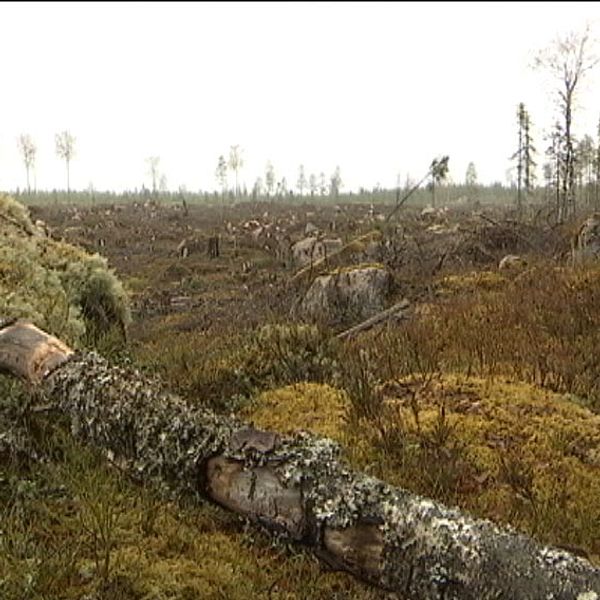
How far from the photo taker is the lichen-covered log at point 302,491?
295cm

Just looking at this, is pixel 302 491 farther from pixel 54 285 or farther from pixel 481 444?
pixel 54 285

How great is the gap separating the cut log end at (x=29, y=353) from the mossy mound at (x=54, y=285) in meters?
0.70

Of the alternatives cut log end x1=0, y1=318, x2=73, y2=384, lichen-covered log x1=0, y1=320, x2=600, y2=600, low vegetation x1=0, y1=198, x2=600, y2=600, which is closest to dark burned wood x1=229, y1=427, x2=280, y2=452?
lichen-covered log x1=0, y1=320, x2=600, y2=600

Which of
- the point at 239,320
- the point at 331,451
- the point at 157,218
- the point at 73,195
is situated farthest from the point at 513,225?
the point at 73,195

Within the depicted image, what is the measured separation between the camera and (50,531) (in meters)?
3.62

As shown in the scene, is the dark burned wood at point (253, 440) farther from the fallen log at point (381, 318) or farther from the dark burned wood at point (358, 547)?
the fallen log at point (381, 318)

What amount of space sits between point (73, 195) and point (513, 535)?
3817 inches

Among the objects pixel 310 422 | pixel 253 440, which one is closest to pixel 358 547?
pixel 253 440

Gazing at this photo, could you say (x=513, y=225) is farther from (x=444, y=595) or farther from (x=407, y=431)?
(x=444, y=595)

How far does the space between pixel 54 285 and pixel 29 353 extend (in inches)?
106

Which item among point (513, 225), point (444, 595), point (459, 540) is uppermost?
point (513, 225)

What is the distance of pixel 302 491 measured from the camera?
3600 millimetres

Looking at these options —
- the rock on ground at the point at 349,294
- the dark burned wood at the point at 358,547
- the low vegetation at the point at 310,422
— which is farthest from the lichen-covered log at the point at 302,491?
the rock on ground at the point at 349,294

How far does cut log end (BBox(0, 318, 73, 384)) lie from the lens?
5008mm
